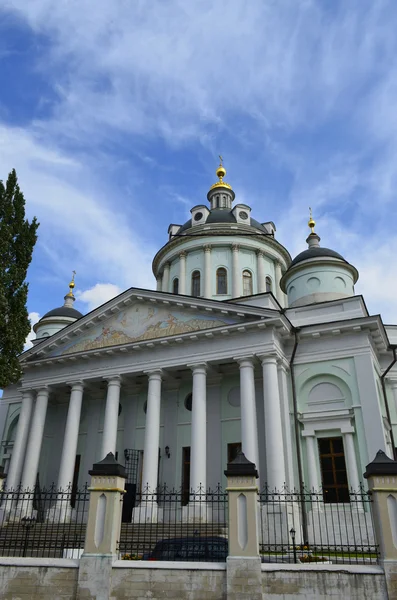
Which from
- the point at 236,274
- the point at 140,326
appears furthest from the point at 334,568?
the point at 236,274

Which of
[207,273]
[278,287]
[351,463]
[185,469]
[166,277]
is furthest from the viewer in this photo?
[166,277]

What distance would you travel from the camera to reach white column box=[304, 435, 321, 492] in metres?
16.8

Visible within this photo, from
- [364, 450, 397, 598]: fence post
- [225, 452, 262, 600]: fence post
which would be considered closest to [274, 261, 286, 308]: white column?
[225, 452, 262, 600]: fence post

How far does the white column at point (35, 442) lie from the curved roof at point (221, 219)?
47.0 ft

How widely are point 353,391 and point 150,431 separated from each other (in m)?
7.21

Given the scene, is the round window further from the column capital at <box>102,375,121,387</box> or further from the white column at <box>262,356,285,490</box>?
the white column at <box>262,356,285,490</box>

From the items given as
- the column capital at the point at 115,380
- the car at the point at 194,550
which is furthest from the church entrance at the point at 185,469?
the car at the point at 194,550

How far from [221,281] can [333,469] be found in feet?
44.6

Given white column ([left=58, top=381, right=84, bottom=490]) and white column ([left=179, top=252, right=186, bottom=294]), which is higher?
white column ([left=179, top=252, right=186, bottom=294])

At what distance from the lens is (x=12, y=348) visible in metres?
14.2

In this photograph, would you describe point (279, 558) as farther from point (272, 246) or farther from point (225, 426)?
point (272, 246)

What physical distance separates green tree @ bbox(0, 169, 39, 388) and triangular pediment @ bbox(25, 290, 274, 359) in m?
5.66

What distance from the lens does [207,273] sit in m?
28.0

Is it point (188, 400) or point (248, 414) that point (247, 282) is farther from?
point (248, 414)
